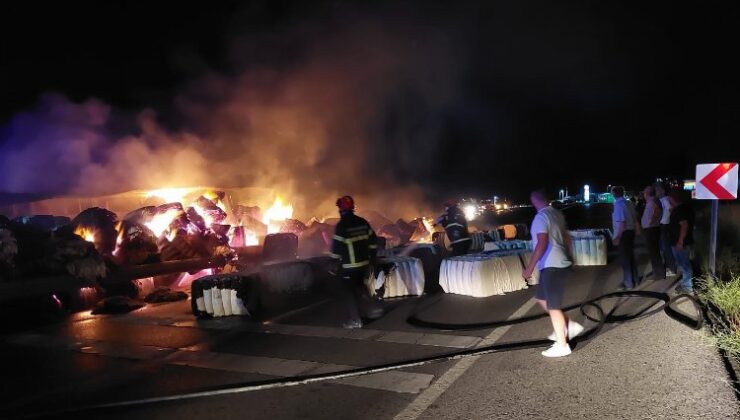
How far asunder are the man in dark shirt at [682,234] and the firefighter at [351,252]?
15.2 feet

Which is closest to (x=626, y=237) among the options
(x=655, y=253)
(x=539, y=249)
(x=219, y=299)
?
(x=655, y=253)

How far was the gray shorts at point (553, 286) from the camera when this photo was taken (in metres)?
4.84

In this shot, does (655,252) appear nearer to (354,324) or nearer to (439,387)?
(354,324)

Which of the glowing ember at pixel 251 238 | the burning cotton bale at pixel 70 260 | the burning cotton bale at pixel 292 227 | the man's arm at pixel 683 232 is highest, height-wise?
the man's arm at pixel 683 232

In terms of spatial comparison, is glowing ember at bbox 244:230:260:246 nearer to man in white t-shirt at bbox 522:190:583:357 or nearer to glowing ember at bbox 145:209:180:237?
glowing ember at bbox 145:209:180:237

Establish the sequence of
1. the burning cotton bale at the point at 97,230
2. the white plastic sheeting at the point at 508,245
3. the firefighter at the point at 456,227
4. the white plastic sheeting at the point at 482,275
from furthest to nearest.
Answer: the burning cotton bale at the point at 97,230, the white plastic sheeting at the point at 508,245, the firefighter at the point at 456,227, the white plastic sheeting at the point at 482,275

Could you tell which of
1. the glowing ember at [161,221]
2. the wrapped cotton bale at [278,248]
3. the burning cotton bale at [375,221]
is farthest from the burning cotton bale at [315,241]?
the burning cotton bale at [375,221]

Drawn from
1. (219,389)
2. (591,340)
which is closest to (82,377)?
(219,389)

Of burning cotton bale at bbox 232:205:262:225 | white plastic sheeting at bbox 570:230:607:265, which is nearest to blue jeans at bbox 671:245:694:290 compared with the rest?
white plastic sheeting at bbox 570:230:607:265

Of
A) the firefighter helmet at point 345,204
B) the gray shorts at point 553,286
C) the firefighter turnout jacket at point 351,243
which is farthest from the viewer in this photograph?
the firefighter helmet at point 345,204

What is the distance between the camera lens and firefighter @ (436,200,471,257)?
9.49m

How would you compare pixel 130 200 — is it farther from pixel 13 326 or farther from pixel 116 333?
pixel 116 333

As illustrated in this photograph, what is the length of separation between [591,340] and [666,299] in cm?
238

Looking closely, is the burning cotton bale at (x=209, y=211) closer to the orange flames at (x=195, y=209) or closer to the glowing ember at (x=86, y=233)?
the orange flames at (x=195, y=209)
